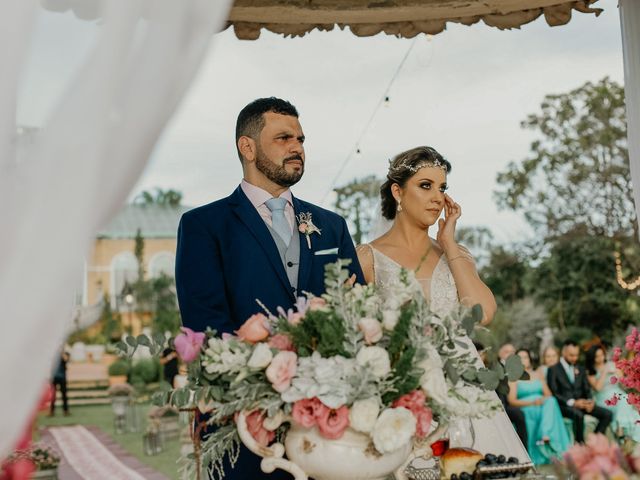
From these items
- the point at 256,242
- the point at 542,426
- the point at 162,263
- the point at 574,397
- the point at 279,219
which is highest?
the point at 162,263

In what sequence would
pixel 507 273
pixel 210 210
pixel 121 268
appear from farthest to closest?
pixel 121 268 → pixel 507 273 → pixel 210 210

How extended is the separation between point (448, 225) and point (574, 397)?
24.8 ft

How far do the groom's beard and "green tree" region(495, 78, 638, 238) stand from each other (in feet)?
76.7

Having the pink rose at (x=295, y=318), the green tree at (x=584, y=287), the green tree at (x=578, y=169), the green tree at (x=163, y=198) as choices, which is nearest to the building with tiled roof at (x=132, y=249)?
the green tree at (x=163, y=198)

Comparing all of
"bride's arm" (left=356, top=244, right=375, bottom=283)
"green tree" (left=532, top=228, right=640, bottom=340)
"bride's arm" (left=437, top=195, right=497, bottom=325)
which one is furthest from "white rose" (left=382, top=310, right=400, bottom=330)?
"green tree" (left=532, top=228, right=640, bottom=340)

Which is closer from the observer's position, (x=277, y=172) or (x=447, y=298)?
(x=277, y=172)

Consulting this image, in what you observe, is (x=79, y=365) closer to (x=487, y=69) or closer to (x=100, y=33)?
(x=487, y=69)

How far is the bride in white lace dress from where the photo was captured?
4500 millimetres

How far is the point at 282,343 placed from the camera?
7.95 feet

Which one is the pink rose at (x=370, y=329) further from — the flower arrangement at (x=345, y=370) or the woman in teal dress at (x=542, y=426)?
the woman in teal dress at (x=542, y=426)

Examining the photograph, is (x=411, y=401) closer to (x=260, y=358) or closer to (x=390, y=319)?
(x=390, y=319)

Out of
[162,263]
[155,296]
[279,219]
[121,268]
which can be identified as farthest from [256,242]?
[121,268]

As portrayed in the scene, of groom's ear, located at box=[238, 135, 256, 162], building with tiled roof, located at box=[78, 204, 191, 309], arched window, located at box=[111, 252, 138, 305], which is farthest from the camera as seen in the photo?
arched window, located at box=[111, 252, 138, 305]

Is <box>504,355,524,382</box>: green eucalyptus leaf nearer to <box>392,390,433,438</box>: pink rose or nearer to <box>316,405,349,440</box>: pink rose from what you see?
<box>392,390,433,438</box>: pink rose
